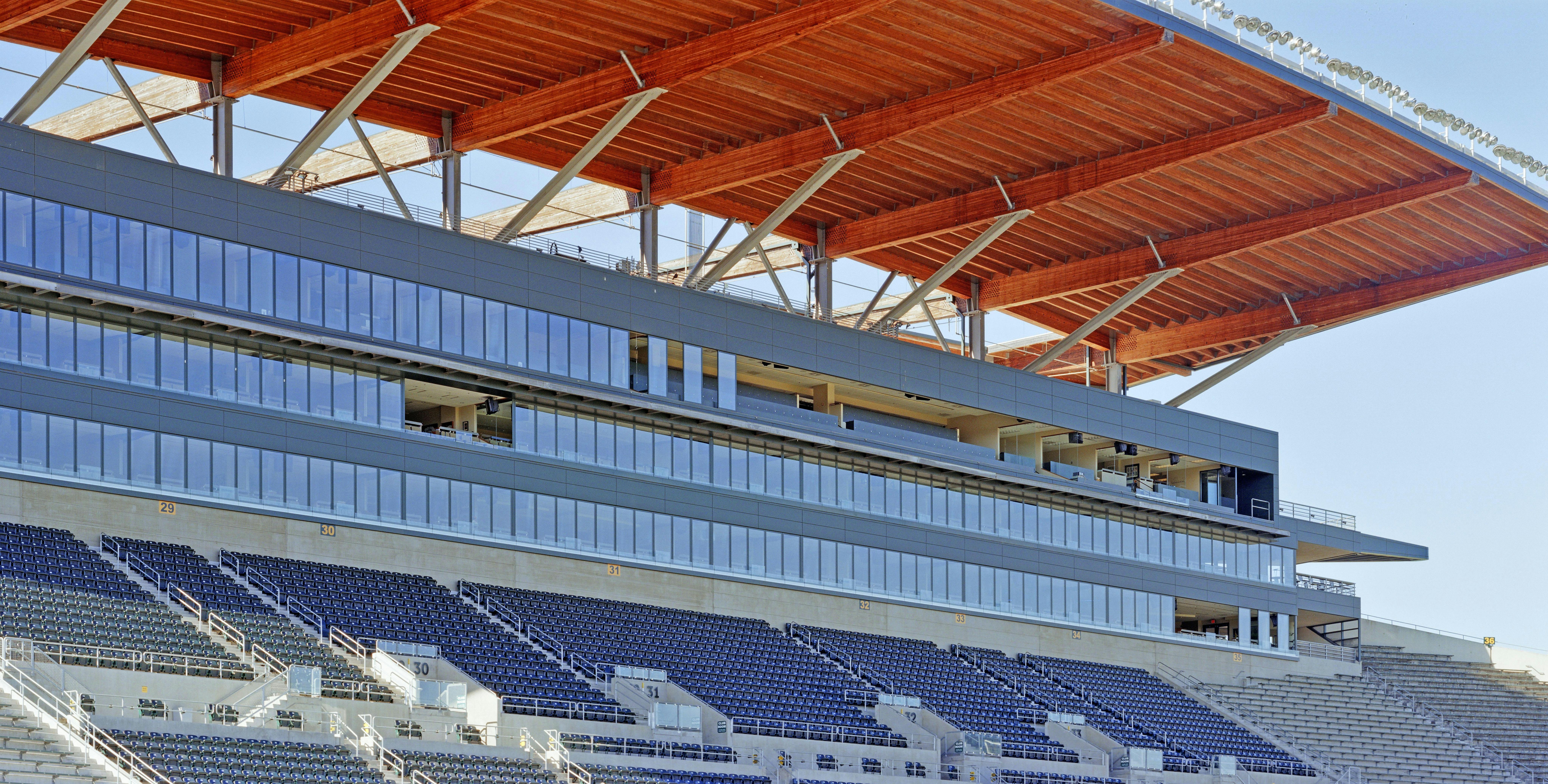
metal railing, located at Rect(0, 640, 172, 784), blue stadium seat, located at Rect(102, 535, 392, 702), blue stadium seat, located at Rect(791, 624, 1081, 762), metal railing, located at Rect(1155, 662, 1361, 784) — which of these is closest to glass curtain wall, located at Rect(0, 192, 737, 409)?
blue stadium seat, located at Rect(102, 535, 392, 702)

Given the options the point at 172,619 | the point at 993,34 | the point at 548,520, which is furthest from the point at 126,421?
the point at 993,34

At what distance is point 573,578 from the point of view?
4741 cm

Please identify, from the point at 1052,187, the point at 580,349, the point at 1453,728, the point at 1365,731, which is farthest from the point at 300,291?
the point at 1453,728

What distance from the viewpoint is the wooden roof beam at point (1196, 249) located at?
177 feet

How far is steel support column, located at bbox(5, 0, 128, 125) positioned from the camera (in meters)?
38.9

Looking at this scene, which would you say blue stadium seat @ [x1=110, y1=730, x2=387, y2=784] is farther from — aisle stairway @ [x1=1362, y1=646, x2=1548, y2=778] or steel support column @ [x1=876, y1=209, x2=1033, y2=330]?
aisle stairway @ [x1=1362, y1=646, x2=1548, y2=778]

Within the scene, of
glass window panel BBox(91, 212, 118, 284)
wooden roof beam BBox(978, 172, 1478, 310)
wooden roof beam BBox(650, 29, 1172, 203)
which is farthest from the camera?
wooden roof beam BBox(978, 172, 1478, 310)

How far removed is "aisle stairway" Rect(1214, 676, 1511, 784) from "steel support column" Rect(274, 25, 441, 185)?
3552cm

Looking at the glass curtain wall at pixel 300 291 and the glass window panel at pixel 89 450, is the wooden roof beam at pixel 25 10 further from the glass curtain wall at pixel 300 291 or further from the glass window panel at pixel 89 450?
the glass window panel at pixel 89 450

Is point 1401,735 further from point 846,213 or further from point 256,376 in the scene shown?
point 256,376

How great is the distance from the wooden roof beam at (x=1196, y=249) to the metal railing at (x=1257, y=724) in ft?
Answer: 43.7

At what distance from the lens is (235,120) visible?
53.6 m

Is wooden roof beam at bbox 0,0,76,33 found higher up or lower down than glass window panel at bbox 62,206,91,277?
higher up

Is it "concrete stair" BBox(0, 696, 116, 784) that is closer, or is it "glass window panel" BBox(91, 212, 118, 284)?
"concrete stair" BBox(0, 696, 116, 784)
